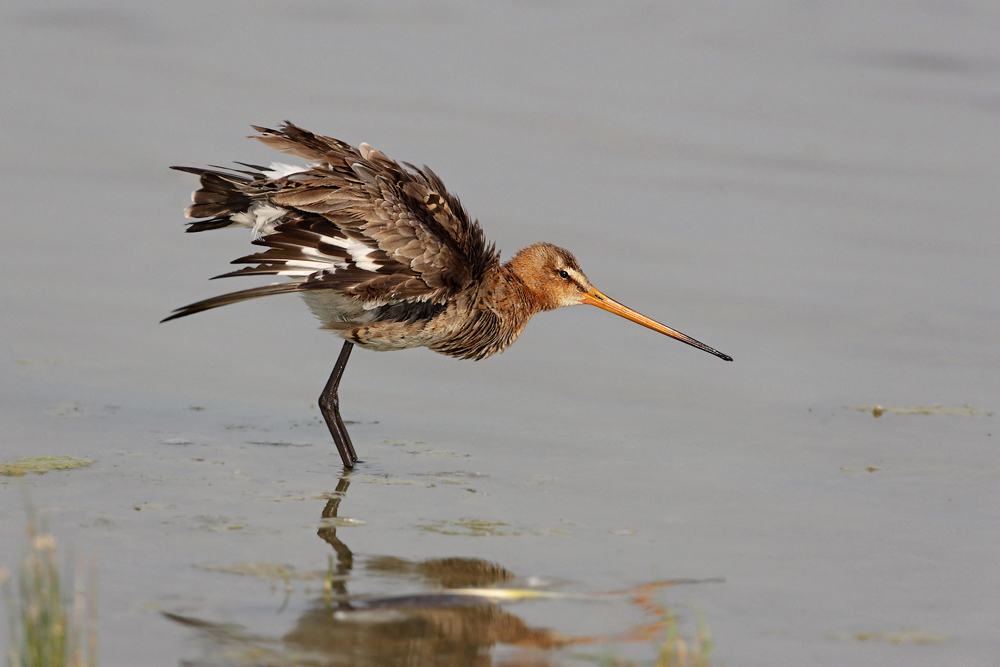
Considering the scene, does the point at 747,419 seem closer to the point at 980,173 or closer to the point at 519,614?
the point at 519,614

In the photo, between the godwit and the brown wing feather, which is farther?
the brown wing feather

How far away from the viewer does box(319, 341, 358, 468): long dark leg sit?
247 inches

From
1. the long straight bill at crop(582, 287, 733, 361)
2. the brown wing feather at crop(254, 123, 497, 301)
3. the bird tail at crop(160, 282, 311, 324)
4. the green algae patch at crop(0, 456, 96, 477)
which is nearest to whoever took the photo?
the bird tail at crop(160, 282, 311, 324)

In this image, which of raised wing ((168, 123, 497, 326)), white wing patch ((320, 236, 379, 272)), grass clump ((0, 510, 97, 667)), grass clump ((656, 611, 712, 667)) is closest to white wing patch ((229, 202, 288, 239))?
raised wing ((168, 123, 497, 326))

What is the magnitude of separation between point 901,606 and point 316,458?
9.51 ft

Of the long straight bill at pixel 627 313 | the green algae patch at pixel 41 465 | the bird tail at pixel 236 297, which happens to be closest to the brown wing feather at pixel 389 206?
the bird tail at pixel 236 297

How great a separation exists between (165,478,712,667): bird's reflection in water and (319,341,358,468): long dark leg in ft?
4.91

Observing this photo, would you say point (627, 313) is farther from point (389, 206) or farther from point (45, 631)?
point (45, 631)

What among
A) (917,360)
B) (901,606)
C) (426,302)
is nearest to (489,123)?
(917,360)

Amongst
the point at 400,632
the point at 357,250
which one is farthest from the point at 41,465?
the point at 400,632

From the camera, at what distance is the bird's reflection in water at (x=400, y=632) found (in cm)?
402

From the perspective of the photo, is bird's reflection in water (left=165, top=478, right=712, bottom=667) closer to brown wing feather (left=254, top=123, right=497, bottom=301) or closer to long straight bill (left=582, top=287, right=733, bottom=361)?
brown wing feather (left=254, top=123, right=497, bottom=301)

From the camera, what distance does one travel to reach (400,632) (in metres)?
4.25

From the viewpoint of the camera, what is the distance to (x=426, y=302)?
638cm
